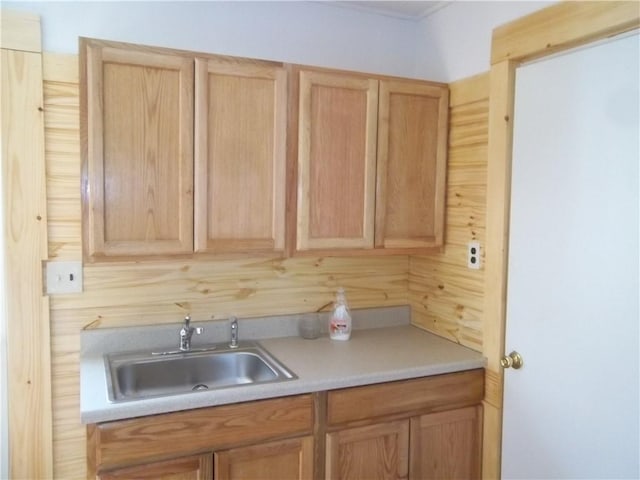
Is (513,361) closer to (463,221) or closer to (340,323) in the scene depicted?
(463,221)

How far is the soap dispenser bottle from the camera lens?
215 centimetres

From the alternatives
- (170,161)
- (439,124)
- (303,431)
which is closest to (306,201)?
(170,161)

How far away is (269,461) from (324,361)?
404mm

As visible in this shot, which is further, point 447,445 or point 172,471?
point 447,445

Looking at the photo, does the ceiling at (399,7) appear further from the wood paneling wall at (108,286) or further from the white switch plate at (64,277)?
the white switch plate at (64,277)

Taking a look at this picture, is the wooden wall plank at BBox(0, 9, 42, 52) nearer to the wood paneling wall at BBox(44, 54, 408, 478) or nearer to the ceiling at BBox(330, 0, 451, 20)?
the wood paneling wall at BBox(44, 54, 408, 478)

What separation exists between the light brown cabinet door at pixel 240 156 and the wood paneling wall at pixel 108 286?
0.90ft

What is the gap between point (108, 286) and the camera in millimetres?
A: 1922

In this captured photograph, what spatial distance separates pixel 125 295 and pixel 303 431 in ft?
2.89

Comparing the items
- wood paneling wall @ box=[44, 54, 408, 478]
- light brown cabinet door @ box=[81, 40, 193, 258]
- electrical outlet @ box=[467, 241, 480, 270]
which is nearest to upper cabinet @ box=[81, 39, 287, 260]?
light brown cabinet door @ box=[81, 40, 193, 258]

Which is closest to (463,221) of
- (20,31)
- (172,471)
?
(172,471)

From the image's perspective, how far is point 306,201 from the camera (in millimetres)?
1873

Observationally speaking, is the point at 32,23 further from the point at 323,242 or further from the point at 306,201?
the point at 323,242

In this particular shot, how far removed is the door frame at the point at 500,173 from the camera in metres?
1.66
